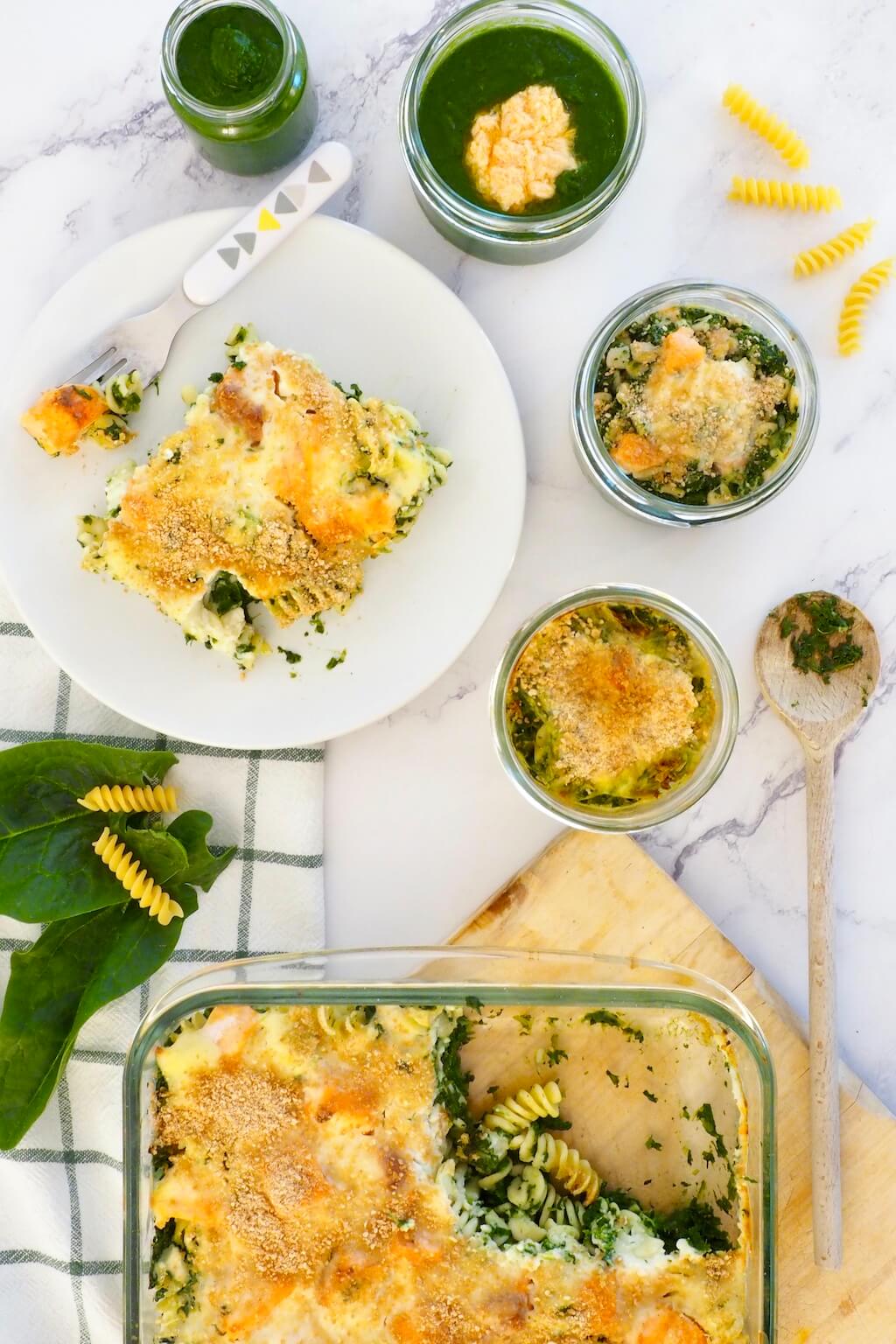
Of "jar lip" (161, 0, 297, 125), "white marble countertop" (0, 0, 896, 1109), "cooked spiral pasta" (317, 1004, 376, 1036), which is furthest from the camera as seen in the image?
"white marble countertop" (0, 0, 896, 1109)

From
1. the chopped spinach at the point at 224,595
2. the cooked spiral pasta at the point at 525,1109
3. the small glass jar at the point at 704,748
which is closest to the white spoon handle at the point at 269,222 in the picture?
the chopped spinach at the point at 224,595

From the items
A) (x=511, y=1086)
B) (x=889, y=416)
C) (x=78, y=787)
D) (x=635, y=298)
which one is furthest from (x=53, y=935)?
(x=889, y=416)

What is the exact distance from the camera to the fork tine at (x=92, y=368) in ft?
8.62

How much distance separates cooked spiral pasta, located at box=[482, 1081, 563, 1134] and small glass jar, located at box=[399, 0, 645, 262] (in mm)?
1969

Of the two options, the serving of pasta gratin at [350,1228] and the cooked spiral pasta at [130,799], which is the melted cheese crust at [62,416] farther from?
the serving of pasta gratin at [350,1228]

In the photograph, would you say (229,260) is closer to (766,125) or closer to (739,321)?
(739,321)

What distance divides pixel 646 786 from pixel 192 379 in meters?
1.44

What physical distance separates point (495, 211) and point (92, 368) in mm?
997

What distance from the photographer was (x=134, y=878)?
2.62 metres

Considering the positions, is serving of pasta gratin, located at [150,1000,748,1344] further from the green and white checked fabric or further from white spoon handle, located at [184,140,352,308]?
white spoon handle, located at [184,140,352,308]

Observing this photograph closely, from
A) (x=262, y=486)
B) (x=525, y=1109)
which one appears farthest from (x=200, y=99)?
(x=525, y=1109)

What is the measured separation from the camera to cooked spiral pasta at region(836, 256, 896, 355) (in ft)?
9.22

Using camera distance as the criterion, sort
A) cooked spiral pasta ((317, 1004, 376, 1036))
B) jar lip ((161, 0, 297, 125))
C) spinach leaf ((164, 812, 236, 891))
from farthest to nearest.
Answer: spinach leaf ((164, 812, 236, 891)) → cooked spiral pasta ((317, 1004, 376, 1036)) → jar lip ((161, 0, 297, 125))

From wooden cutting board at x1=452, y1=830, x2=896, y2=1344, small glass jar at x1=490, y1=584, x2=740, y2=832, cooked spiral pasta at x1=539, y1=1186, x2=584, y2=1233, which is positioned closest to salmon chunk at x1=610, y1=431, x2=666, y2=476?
small glass jar at x1=490, y1=584, x2=740, y2=832
